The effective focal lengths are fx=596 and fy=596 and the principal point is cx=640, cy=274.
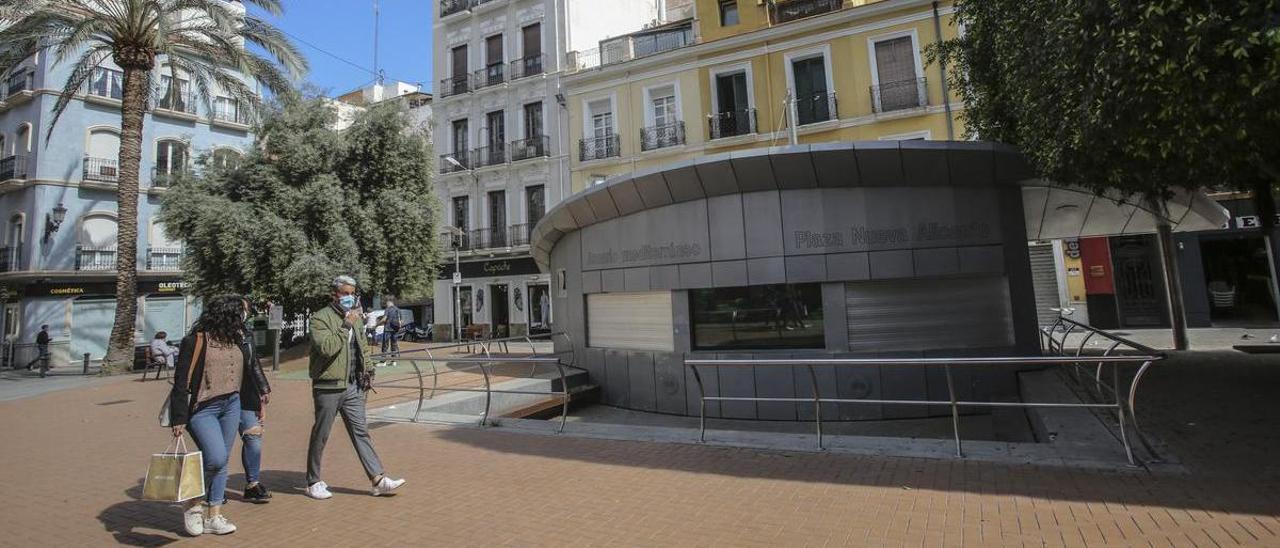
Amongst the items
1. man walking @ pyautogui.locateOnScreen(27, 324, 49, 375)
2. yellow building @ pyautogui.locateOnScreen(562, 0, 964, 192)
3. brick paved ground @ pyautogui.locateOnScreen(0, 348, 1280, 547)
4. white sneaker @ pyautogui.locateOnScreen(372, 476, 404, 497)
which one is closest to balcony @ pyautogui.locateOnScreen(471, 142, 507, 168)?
yellow building @ pyautogui.locateOnScreen(562, 0, 964, 192)

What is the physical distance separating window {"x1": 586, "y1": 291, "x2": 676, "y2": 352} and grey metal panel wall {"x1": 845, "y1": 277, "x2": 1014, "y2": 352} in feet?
8.79

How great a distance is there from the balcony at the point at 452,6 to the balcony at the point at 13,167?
64.5 feet

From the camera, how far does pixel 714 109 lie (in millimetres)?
22312

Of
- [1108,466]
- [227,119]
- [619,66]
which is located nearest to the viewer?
[1108,466]

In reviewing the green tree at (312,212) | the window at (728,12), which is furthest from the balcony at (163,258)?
the window at (728,12)

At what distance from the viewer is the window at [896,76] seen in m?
20.0

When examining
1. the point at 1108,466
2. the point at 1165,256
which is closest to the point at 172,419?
the point at 1108,466

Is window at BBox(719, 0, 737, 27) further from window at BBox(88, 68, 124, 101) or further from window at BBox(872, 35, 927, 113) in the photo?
window at BBox(88, 68, 124, 101)

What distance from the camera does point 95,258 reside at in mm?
27156

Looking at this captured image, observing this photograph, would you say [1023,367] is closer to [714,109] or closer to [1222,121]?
[1222,121]

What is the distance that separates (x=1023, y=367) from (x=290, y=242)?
16.3 metres

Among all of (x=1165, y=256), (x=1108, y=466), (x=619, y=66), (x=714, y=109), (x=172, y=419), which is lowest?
(x=1108, y=466)

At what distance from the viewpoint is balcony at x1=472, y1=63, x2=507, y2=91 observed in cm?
2853

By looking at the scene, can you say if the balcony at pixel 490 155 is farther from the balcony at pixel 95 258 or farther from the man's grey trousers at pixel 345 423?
the man's grey trousers at pixel 345 423
